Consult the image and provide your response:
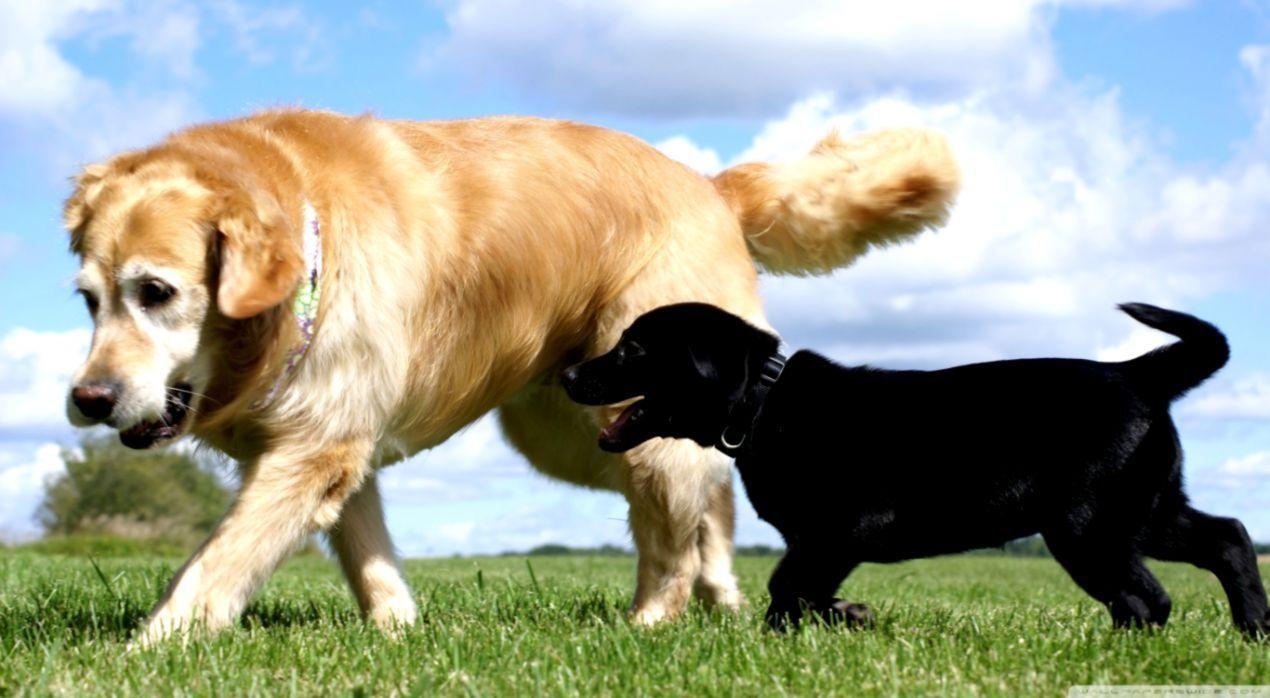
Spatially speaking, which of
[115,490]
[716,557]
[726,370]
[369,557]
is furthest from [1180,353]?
[115,490]

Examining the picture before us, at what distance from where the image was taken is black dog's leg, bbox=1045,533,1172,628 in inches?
171

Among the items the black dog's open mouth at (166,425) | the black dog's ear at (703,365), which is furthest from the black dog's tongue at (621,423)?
the black dog's open mouth at (166,425)

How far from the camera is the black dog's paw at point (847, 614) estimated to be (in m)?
4.43

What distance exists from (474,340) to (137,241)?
1.23 m

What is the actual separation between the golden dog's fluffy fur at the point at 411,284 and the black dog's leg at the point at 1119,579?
150 centimetres

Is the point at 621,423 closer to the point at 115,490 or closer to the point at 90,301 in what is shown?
the point at 90,301

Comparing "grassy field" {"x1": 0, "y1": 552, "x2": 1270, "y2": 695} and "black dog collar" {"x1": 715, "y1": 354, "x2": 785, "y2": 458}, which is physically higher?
"black dog collar" {"x1": 715, "y1": 354, "x2": 785, "y2": 458}

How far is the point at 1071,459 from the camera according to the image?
4.33m

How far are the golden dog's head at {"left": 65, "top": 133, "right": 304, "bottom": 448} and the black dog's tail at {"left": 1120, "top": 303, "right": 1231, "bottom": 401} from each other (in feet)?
9.22

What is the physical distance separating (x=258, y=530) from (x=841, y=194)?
284cm

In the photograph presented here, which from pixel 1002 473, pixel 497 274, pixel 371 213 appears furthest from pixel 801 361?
pixel 371 213

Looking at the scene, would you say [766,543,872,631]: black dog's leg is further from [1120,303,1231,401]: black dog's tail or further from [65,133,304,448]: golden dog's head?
[65,133,304,448]: golden dog's head

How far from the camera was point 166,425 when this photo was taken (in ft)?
14.0

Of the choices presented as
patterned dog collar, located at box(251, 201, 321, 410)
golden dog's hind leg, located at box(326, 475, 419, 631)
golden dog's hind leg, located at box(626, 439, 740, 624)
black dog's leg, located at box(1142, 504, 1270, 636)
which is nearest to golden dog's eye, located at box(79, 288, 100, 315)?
patterned dog collar, located at box(251, 201, 321, 410)
